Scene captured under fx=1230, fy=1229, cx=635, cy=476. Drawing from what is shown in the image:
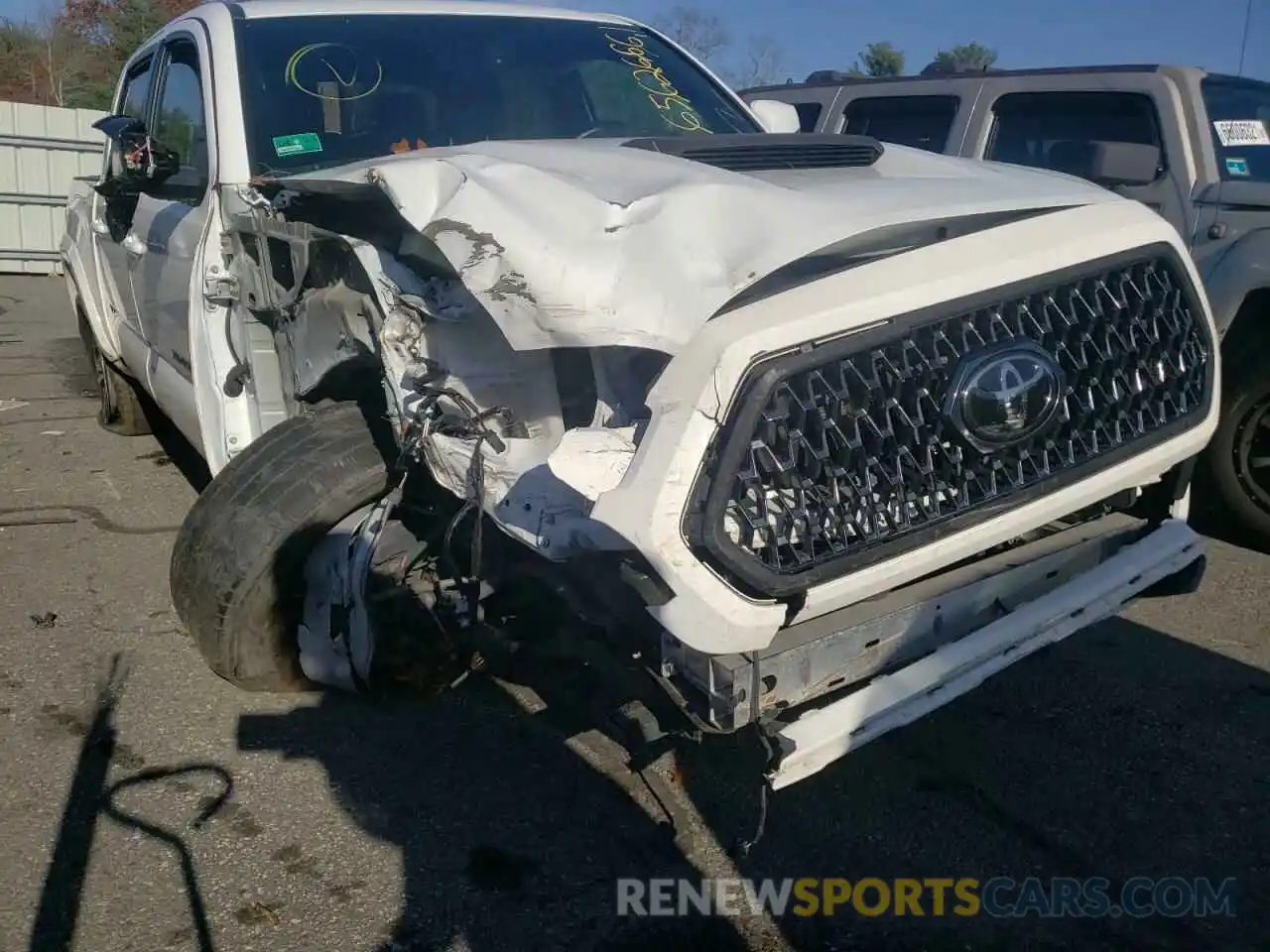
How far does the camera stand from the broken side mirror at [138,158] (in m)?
4.26

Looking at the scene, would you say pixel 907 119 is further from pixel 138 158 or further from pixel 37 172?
pixel 37 172

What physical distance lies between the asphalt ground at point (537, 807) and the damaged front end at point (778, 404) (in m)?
0.48

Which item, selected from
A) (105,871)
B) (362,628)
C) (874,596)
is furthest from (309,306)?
(874,596)

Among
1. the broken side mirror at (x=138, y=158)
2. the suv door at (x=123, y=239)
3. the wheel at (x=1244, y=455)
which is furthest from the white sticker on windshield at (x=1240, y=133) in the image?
the suv door at (x=123, y=239)

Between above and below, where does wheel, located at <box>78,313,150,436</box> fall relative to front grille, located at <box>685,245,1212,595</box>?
below

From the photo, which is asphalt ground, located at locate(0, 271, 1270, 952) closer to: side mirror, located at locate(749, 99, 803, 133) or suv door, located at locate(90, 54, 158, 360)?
suv door, located at locate(90, 54, 158, 360)

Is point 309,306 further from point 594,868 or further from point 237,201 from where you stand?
point 594,868

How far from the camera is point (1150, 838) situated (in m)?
2.96

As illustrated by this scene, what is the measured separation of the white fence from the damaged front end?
13.1 meters

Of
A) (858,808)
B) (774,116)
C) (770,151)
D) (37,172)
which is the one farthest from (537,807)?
(37,172)

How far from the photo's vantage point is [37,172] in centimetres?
1439

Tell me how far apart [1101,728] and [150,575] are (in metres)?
3.39

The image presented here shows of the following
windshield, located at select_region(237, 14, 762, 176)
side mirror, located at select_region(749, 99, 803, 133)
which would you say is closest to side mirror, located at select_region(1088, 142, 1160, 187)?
side mirror, located at select_region(749, 99, 803, 133)

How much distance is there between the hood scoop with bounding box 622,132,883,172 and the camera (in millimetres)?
2820
